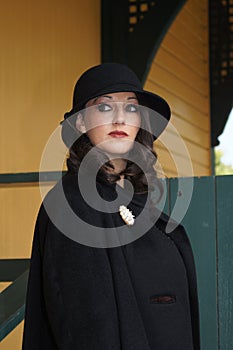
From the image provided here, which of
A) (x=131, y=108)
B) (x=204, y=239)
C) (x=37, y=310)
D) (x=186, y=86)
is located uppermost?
(x=186, y=86)

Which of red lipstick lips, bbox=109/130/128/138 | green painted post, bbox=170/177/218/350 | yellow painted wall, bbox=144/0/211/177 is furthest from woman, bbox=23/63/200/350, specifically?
yellow painted wall, bbox=144/0/211/177

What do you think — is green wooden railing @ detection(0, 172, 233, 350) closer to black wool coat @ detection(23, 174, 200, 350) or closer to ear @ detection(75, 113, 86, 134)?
black wool coat @ detection(23, 174, 200, 350)

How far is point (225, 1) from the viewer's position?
650 cm

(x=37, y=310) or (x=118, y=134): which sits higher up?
(x=118, y=134)

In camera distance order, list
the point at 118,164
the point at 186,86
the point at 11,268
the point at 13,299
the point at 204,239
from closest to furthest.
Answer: the point at 118,164 < the point at 13,299 < the point at 204,239 < the point at 11,268 < the point at 186,86

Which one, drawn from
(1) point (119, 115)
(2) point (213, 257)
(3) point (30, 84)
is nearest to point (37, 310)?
(1) point (119, 115)

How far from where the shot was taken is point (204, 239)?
102 inches

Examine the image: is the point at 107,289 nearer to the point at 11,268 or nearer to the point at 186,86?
the point at 11,268

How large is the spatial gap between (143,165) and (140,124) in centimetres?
10

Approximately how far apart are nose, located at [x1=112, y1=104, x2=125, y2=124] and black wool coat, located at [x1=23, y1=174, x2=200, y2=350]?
158mm

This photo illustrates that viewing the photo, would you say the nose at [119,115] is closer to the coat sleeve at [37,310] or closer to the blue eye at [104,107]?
the blue eye at [104,107]

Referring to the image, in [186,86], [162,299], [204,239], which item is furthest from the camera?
[186,86]

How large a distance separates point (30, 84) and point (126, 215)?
91.9 inches

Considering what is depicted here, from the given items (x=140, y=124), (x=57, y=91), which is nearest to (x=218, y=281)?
(x=140, y=124)
